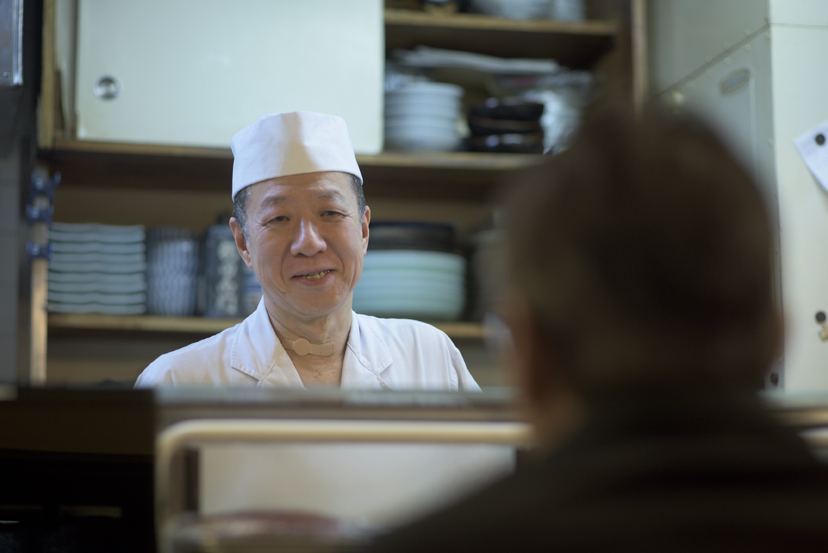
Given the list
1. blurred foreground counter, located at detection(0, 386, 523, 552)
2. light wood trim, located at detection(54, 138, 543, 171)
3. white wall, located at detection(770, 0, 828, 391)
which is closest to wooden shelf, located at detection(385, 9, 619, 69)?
light wood trim, located at detection(54, 138, 543, 171)

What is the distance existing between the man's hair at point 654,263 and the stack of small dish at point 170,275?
49.4 inches

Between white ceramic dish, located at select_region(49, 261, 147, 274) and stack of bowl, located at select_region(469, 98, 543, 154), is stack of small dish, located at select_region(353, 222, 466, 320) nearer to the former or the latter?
stack of bowl, located at select_region(469, 98, 543, 154)

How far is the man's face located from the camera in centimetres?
114

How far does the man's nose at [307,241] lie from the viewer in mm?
1131

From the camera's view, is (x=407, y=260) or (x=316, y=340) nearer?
(x=316, y=340)

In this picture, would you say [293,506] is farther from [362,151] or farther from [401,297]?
[362,151]

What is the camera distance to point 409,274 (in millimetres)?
1469

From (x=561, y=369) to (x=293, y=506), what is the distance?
384 mm

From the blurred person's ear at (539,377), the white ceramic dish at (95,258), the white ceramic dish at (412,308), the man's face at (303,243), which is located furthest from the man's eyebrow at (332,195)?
the blurred person's ear at (539,377)

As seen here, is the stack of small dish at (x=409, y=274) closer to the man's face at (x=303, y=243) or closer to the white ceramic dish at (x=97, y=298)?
the man's face at (x=303, y=243)

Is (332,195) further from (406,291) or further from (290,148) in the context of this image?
(406,291)

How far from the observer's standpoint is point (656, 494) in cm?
28

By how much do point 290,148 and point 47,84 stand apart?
0.55 metres

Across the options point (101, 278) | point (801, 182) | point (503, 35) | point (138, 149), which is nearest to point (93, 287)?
point (101, 278)
